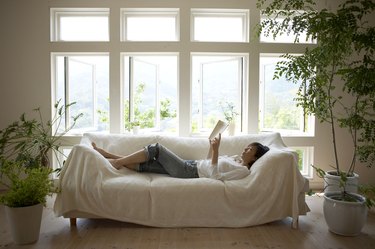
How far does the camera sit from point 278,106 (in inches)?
160

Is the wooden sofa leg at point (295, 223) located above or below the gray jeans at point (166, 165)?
below

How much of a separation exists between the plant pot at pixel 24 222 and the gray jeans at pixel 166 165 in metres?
1.07

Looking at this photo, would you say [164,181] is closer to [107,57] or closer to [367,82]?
[367,82]

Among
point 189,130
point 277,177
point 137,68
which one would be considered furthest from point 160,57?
point 277,177

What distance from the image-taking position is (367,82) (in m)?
2.21

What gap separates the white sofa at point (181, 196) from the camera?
100 inches

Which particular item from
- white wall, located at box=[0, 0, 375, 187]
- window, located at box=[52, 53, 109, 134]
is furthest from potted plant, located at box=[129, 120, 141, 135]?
white wall, located at box=[0, 0, 375, 187]

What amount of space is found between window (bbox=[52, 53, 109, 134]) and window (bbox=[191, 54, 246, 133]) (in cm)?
132

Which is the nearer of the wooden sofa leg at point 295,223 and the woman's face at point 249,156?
the wooden sofa leg at point 295,223

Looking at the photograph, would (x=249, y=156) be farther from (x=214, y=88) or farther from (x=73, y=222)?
(x=73, y=222)

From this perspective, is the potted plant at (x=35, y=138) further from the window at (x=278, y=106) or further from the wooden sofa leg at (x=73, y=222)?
the window at (x=278, y=106)

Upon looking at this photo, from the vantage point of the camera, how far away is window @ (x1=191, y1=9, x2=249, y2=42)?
156 inches

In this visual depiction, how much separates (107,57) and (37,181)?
2253 millimetres

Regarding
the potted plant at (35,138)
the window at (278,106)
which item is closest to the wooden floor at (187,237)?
the potted plant at (35,138)
